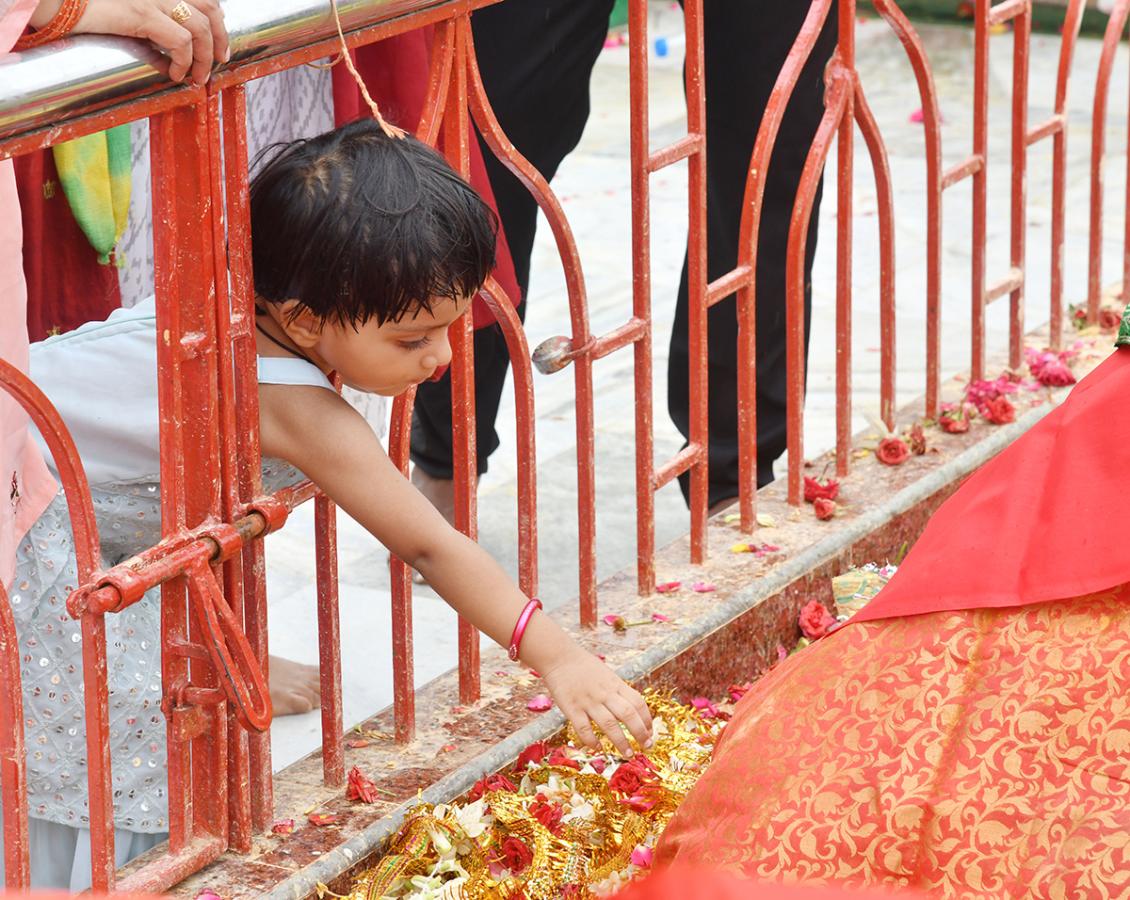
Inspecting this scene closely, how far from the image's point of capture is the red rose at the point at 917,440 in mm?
3244

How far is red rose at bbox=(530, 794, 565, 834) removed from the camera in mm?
2299

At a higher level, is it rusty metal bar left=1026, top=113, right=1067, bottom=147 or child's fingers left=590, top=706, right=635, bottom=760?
rusty metal bar left=1026, top=113, right=1067, bottom=147

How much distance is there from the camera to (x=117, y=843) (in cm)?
232

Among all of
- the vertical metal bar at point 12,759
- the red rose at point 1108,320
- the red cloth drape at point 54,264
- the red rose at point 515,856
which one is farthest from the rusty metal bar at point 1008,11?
the vertical metal bar at point 12,759

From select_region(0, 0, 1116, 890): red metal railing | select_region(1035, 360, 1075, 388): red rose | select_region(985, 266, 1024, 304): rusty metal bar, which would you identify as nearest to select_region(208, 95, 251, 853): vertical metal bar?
select_region(0, 0, 1116, 890): red metal railing

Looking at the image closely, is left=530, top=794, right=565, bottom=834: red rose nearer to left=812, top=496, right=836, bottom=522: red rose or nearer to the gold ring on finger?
left=812, top=496, right=836, bottom=522: red rose

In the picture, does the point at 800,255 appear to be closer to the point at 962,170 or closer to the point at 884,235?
the point at 884,235

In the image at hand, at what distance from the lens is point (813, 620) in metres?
2.86

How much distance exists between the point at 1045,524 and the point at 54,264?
131 centimetres

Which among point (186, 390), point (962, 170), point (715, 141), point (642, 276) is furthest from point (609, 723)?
point (962, 170)

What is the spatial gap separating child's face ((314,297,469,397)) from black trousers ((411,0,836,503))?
99 cm

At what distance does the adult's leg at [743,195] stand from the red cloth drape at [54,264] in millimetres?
909

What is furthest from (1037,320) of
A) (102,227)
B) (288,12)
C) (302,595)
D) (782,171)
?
(288,12)

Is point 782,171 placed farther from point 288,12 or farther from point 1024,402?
point 288,12
